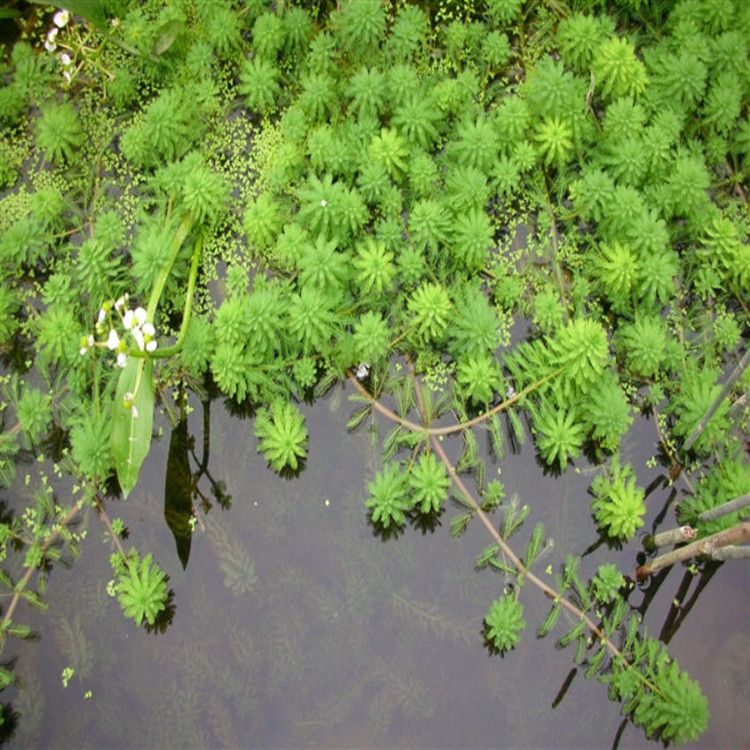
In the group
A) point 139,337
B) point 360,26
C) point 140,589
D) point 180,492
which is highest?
point 360,26

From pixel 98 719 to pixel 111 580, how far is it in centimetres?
45

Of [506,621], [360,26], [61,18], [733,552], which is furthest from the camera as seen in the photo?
[61,18]

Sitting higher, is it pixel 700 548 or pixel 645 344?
pixel 645 344

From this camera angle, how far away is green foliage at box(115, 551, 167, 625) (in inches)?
103

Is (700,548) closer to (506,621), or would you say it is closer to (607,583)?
(607,583)

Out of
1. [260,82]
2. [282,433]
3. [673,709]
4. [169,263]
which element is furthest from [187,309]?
[673,709]

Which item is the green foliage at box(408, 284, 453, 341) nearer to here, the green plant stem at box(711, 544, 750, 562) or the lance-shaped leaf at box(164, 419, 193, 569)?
the lance-shaped leaf at box(164, 419, 193, 569)

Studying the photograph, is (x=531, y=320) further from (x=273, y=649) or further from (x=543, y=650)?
(x=273, y=649)

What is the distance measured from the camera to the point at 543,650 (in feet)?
8.70

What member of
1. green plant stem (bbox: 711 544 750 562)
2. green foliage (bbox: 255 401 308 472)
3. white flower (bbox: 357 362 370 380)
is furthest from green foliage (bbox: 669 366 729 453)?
green foliage (bbox: 255 401 308 472)

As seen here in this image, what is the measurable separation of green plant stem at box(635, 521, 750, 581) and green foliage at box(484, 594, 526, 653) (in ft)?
1.46

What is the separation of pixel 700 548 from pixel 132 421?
1.86 metres

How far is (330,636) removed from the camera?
269 centimetres

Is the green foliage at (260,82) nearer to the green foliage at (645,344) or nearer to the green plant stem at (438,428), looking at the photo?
the green plant stem at (438,428)
